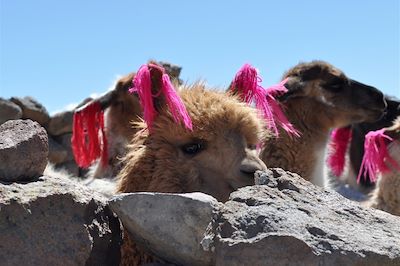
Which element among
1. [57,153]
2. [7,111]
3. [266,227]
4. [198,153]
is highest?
[198,153]

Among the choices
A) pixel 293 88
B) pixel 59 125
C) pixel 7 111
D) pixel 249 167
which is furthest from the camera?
pixel 59 125

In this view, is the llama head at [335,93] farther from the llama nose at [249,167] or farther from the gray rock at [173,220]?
the gray rock at [173,220]

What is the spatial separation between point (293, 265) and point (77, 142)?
10.6ft

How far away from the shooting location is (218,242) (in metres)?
1.65

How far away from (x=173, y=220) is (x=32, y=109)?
33.9 ft

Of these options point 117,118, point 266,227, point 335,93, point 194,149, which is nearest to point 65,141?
point 117,118

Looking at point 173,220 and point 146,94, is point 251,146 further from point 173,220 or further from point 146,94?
point 173,220

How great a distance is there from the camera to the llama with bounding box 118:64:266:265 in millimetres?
2547

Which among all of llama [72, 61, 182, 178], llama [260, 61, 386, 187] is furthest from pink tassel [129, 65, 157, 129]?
llama [72, 61, 182, 178]

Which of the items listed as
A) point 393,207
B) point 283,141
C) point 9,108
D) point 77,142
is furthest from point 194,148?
point 9,108

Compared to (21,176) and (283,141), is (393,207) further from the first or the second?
(21,176)

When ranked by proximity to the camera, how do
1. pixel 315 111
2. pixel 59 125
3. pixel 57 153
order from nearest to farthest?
pixel 315 111 < pixel 57 153 < pixel 59 125

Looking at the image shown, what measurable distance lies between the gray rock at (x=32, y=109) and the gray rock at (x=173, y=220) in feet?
32.6

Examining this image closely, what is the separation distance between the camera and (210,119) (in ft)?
8.58
